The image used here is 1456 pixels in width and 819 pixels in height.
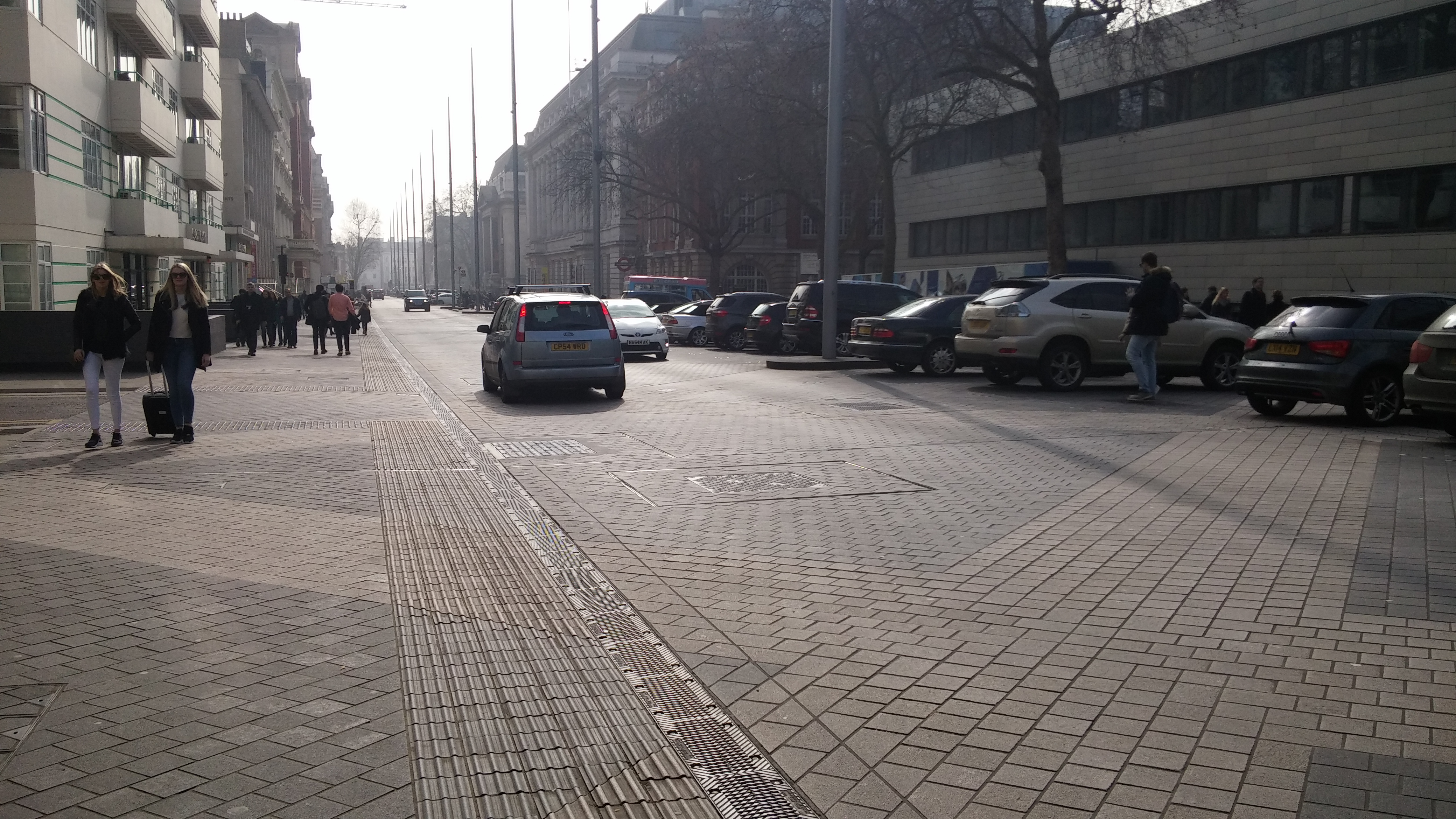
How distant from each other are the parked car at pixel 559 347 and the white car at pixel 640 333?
9186 millimetres

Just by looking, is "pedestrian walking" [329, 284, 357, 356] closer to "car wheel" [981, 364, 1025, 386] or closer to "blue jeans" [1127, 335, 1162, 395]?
"car wheel" [981, 364, 1025, 386]

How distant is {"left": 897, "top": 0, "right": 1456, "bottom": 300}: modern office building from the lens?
29.8 meters

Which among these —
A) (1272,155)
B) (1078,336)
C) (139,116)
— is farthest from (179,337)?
(1272,155)

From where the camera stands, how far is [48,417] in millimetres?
13914

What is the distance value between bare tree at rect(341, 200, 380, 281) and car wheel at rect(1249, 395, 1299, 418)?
16054cm

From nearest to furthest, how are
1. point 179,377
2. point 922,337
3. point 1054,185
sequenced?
point 179,377, point 922,337, point 1054,185

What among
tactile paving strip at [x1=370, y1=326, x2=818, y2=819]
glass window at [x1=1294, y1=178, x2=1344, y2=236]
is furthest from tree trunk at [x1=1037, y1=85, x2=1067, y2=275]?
tactile paving strip at [x1=370, y1=326, x2=818, y2=819]

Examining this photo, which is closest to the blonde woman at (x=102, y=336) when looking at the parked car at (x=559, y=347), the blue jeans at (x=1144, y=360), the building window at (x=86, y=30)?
the parked car at (x=559, y=347)

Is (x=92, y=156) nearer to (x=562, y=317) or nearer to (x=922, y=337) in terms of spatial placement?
(x=562, y=317)

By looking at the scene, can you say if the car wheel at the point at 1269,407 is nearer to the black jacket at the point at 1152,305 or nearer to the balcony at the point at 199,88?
the black jacket at the point at 1152,305

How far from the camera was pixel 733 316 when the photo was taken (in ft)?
107

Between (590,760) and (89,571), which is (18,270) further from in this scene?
(590,760)

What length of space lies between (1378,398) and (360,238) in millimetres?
169474

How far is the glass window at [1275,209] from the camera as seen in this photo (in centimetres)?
3412
